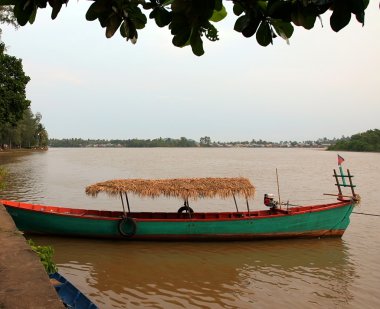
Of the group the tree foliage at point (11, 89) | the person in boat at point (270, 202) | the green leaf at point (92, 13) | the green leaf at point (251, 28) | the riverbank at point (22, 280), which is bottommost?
the person in boat at point (270, 202)

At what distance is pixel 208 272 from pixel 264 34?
26.3 ft

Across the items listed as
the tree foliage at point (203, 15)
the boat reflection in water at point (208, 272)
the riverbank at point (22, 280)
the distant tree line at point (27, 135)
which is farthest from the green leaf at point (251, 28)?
the distant tree line at point (27, 135)

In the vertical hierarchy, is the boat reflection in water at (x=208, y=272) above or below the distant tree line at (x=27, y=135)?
below

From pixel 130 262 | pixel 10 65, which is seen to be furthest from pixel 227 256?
pixel 10 65

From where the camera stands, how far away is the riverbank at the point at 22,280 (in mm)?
3206

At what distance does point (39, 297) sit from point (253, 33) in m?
3.08

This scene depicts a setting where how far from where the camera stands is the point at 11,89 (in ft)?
79.5

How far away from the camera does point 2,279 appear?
3.84 metres

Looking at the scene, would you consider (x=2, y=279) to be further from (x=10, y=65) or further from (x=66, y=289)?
(x=10, y=65)

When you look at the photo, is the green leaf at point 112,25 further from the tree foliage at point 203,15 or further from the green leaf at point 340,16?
the green leaf at point 340,16

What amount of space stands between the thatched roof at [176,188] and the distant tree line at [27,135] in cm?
6080

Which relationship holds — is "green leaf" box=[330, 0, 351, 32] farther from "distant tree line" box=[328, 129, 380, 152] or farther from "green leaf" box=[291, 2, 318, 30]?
"distant tree line" box=[328, 129, 380, 152]

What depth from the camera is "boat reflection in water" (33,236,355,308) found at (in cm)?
734

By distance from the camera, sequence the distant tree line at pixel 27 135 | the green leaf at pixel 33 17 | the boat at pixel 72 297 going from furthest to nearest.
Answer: the distant tree line at pixel 27 135 < the boat at pixel 72 297 < the green leaf at pixel 33 17
